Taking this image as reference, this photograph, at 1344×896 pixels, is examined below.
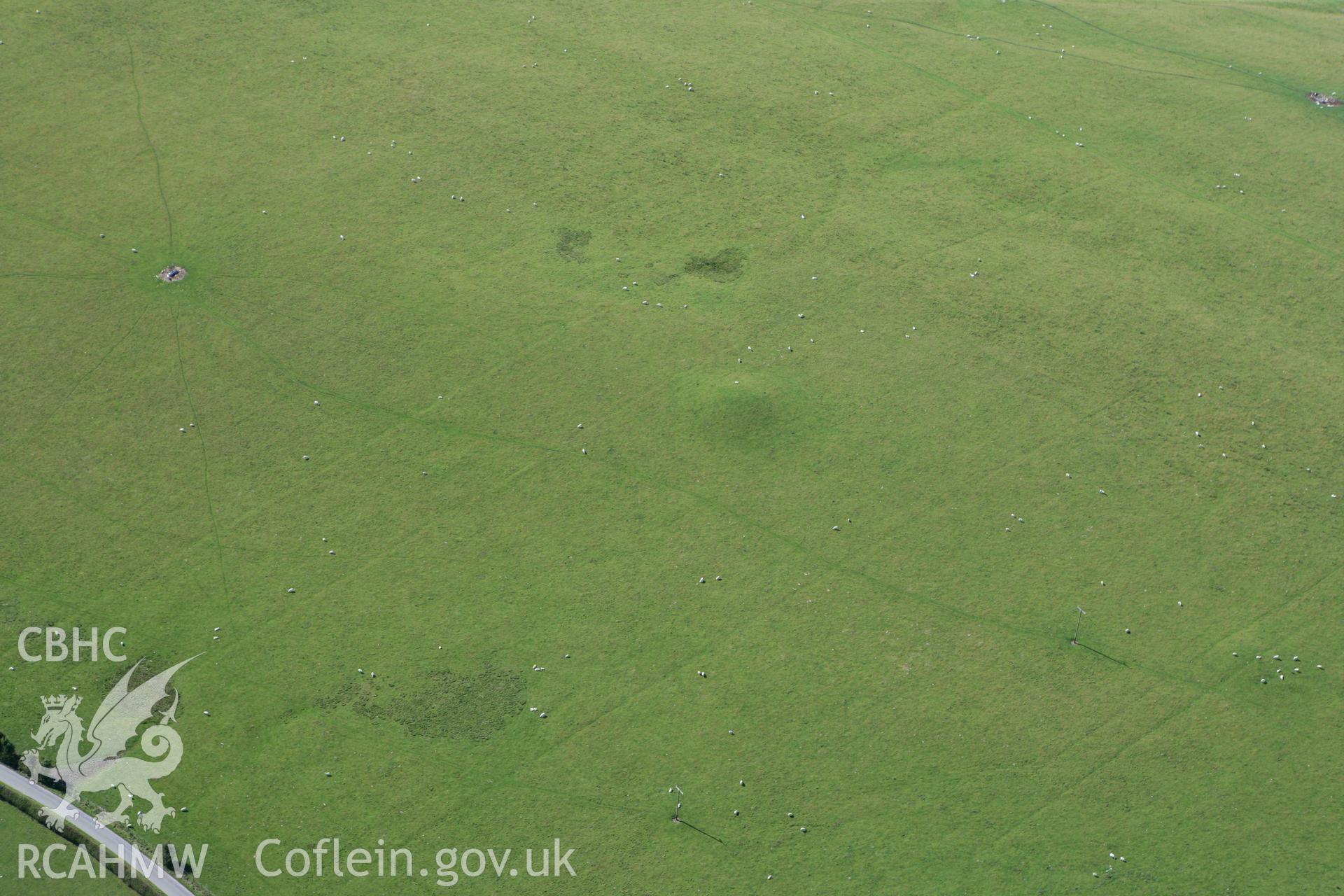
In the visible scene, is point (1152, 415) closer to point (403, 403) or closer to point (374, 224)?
point (403, 403)

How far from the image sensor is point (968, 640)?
41375 mm

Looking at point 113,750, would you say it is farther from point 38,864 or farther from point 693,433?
point 693,433

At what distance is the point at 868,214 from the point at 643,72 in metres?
17.5

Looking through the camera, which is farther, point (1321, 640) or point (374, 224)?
point (374, 224)

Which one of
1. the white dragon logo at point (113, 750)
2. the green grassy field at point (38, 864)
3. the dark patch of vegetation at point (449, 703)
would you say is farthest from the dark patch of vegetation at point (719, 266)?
the green grassy field at point (38, 864)

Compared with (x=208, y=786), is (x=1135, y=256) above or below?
above

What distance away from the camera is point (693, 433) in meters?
48.2

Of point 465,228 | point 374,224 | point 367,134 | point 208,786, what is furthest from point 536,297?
point 208,786

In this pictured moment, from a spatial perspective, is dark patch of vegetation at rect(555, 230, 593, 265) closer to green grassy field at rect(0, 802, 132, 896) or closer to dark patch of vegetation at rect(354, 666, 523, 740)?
dark patch of vegetation at rect(354, 666, 523, 740)

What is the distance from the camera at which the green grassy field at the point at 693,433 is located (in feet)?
123

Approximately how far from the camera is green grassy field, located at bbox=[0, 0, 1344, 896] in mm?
37375

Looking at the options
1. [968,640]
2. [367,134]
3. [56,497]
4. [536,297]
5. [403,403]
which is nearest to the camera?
[968,640]

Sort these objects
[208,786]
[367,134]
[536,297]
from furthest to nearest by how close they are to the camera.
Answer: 1. [367,134]
2. [536,297]
3. [208,786]

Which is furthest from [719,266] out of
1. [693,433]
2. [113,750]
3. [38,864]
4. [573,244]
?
[38,864]
